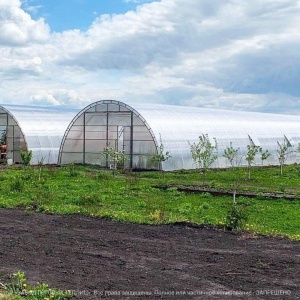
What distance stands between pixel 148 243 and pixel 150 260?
1.52 meters

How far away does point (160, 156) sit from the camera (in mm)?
29828

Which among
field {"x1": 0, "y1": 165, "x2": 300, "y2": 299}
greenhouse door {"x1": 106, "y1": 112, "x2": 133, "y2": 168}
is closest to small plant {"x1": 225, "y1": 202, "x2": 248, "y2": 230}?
field {"x1": 0, "y1": 165, "x2": 300, "y2": 299}

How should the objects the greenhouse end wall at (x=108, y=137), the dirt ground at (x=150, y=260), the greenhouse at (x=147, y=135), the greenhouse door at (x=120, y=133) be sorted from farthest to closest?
1. the greenhouse door at (x=120, y=133)
2. the greenhouse end wall at (x=108, y=137)
3. the greenhouse at (x=147, y=135)
4. the dirt ground at (x=150, y=260)

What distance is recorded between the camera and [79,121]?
3519 cm

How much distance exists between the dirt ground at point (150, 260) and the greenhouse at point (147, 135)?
18.0 meters

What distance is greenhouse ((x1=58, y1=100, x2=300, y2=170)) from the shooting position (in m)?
32.3

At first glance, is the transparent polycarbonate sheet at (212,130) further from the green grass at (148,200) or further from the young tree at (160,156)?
the green grass at (148,200)

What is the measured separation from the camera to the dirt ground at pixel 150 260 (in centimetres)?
767

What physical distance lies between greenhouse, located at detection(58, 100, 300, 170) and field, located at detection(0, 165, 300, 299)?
11.6 m

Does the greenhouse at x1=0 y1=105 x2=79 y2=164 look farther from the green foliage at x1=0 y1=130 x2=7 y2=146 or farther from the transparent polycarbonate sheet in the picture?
the transparent polycarbonate sheet

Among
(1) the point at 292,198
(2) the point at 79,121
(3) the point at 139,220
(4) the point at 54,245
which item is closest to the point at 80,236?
(4) the point at 54,245

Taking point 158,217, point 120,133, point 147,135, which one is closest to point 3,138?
point 120,133

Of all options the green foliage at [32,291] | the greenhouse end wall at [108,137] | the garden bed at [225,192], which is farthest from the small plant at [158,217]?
the greenhouse end wall at [108,137]

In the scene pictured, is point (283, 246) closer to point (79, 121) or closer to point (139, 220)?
point (139, 220)
